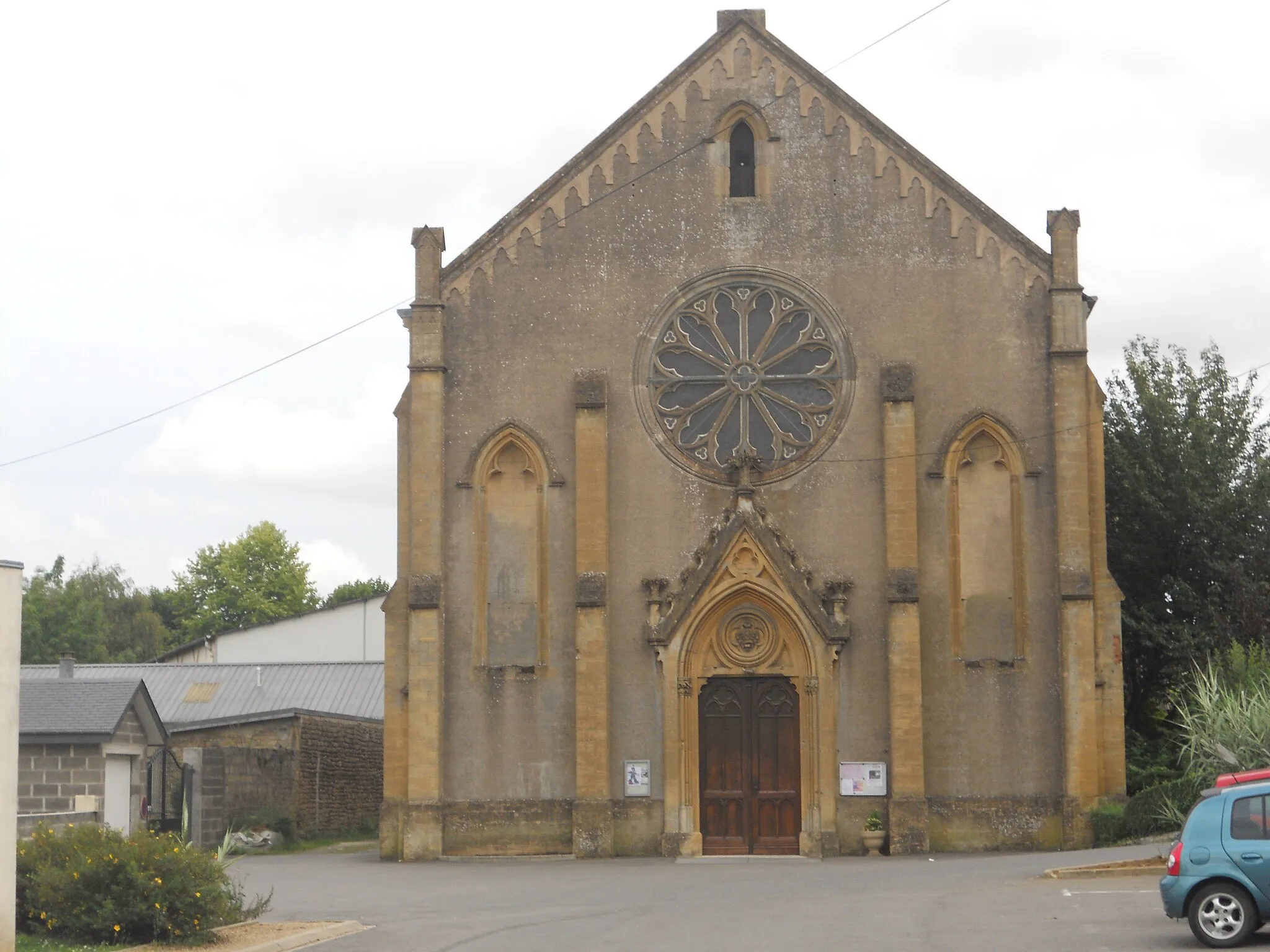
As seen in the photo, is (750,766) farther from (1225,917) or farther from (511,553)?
(1225,917)

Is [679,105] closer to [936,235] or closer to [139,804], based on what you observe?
[936,235]

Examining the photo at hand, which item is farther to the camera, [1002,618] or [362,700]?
[362,700]

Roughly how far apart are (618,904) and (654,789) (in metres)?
8.39

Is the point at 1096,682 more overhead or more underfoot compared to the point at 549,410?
more underfoot

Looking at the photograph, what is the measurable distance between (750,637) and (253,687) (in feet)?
85.1

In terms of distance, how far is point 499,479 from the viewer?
3058 cm

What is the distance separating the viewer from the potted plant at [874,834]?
28.7 metres

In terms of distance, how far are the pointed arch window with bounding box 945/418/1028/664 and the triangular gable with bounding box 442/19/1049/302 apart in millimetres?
3516

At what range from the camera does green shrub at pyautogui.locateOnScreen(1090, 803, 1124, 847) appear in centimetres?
2802

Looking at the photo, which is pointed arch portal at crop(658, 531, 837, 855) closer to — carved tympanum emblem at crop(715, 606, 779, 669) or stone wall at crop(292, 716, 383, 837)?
carved tympanum emblem at crop(715, 606, 779, 669)

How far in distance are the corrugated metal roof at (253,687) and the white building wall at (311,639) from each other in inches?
469

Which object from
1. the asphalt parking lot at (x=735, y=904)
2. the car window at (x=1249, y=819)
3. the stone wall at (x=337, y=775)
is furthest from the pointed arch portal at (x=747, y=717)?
the car window at (x=1249, y=819)

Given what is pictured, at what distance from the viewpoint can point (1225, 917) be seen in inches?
607

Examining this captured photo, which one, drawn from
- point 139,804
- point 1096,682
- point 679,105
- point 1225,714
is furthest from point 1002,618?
point 139,804
